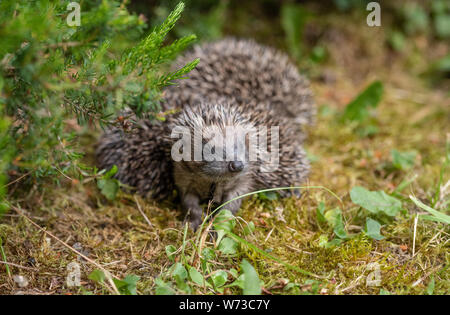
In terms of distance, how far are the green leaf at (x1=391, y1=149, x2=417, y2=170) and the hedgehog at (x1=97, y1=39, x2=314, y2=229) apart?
1.06 metres

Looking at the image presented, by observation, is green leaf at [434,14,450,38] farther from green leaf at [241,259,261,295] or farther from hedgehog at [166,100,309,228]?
green leaf at [241,259,261,295]

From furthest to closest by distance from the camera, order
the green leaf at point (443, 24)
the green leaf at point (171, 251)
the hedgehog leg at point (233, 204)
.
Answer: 1. the green leaf at point (443, 24)
2. the hedgehog leg at point (233, 204)
3. the green leaf at point (171, 251)

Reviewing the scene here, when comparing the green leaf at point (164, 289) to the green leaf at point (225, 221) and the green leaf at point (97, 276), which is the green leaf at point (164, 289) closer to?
the green leaf at point (97, 276)

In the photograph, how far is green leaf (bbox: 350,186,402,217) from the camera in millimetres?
3752

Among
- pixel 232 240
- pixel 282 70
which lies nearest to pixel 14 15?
pixel 232 240

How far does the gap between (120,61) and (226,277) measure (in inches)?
67.1

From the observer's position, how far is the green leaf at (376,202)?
3752mm

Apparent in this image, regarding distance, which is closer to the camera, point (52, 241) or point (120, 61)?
point (120, 61)

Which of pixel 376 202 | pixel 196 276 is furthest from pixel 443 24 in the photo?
pixel 196 276

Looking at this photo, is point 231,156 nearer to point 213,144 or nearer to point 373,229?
point 213,144

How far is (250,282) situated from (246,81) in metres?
2.52

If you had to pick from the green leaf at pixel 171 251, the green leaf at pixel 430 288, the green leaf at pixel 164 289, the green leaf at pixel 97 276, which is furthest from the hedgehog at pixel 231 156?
the green leaf at pixel 430 288

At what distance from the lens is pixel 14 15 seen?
250cm
